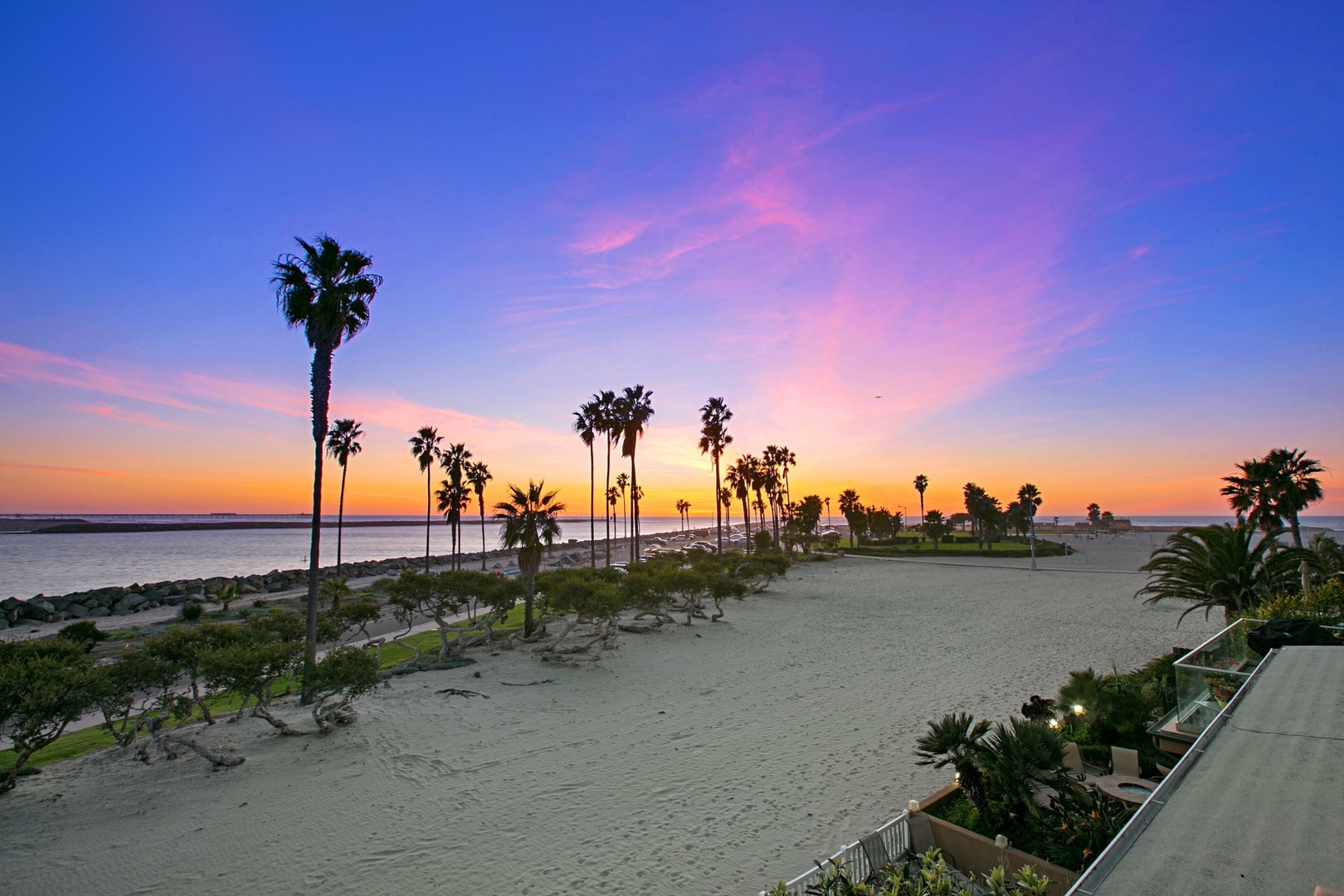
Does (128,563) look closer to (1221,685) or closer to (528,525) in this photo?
(528,525)

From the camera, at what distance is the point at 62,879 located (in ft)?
27.7

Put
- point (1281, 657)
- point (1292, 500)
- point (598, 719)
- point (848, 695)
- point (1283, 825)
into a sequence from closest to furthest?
point (1283, 825) → point (1281, 657) → point (598, 719) → point (848, 695) → point (1292, 500)

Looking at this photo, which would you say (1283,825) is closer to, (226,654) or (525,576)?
(226,654)

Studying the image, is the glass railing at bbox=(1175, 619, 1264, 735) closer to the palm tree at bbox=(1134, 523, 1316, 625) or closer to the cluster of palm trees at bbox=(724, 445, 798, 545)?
the palm tree at bbox=(1134, 523, 1316, 625)

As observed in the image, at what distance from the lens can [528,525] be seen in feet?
84.8

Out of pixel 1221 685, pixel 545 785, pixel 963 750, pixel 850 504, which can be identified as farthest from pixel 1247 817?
pixel 850 504

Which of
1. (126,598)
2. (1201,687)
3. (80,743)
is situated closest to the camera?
(1201,687)

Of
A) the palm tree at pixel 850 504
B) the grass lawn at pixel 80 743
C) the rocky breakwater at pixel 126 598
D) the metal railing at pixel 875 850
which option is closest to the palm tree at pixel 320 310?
the grass lawn at pixel 80 743

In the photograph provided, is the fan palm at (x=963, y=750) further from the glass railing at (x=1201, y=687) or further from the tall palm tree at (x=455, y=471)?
the tall palm tree at (x=455, y=471)

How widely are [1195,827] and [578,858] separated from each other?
7958 millimetres

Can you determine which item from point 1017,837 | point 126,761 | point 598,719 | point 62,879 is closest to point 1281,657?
point 1017,837

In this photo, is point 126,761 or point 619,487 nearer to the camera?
point 126,761

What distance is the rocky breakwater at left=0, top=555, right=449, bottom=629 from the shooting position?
3894 centimetres

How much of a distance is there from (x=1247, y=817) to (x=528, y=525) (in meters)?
24.1
